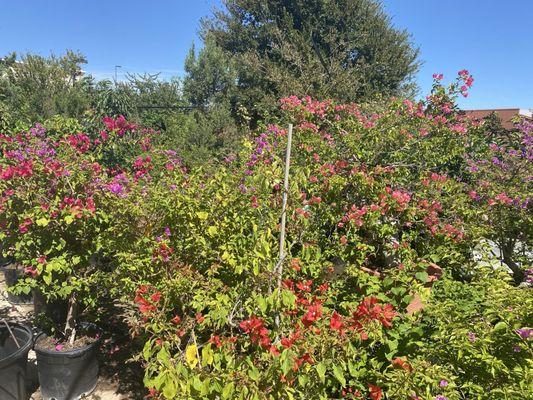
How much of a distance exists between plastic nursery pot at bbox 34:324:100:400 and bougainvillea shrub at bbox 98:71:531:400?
80cm

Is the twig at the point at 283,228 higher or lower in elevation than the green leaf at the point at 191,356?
higher

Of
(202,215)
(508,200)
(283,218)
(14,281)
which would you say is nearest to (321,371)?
(283,218)

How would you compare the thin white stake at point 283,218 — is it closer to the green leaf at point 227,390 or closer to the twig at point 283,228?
the twig at point 283,228

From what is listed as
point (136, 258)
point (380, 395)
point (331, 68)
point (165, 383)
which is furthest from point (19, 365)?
point (331, 68)

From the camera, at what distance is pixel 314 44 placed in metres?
13.9

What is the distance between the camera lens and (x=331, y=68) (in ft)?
41.7

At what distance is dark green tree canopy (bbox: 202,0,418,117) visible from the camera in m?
13.4

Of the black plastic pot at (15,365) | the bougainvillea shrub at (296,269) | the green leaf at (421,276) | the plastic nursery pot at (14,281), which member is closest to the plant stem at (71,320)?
the bougainvillea shrub at (296,269)

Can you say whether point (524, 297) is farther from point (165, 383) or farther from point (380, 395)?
point (165, 383)

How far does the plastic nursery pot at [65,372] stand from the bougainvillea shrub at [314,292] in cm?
80

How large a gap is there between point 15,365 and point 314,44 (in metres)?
13.4

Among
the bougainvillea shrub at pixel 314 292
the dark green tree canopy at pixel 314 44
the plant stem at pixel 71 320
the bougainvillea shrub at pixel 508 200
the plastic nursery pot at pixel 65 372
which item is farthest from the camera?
the dark green tree canopy at pixel 314 44

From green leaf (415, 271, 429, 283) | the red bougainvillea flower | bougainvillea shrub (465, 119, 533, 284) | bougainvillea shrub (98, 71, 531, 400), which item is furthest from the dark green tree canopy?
the red bougainvillea flower

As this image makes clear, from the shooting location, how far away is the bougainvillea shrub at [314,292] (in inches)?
62.6
